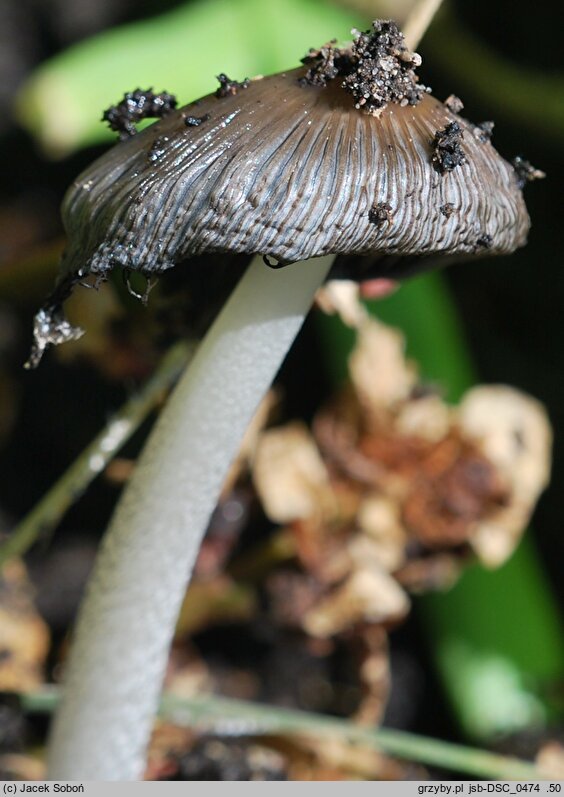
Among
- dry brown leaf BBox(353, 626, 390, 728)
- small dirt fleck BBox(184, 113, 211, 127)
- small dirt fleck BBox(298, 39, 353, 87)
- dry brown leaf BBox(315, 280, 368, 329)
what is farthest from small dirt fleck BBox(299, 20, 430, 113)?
dry brown leaf BBox(353, 626, 390, 728)

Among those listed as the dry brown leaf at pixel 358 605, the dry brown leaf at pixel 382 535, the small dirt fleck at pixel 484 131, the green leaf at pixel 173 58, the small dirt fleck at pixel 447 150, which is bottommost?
the dry brown leaf at pixel 358 605

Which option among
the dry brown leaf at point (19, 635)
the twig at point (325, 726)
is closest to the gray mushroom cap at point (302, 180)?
the twig at point (325, 726)

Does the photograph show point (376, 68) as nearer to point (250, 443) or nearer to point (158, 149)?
point (158, 149)

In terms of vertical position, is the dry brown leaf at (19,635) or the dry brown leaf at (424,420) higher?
the dry brown leaf at (424,420)

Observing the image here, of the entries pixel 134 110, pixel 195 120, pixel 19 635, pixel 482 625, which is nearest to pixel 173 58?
A: pixel 134 110

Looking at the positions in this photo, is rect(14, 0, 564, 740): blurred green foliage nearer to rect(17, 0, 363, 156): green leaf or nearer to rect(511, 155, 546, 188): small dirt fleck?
rect(17, 0, 363, 156): green leaf

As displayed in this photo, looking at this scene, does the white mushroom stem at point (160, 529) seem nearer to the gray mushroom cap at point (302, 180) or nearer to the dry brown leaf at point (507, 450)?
the gray mushroom cap at point (302, 180)

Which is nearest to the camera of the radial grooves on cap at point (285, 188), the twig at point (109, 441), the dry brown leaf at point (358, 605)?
the radial grooves on cap at point (285, 188)

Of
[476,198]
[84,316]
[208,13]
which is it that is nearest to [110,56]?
[208,13]

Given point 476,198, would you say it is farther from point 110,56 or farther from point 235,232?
point 110,56
